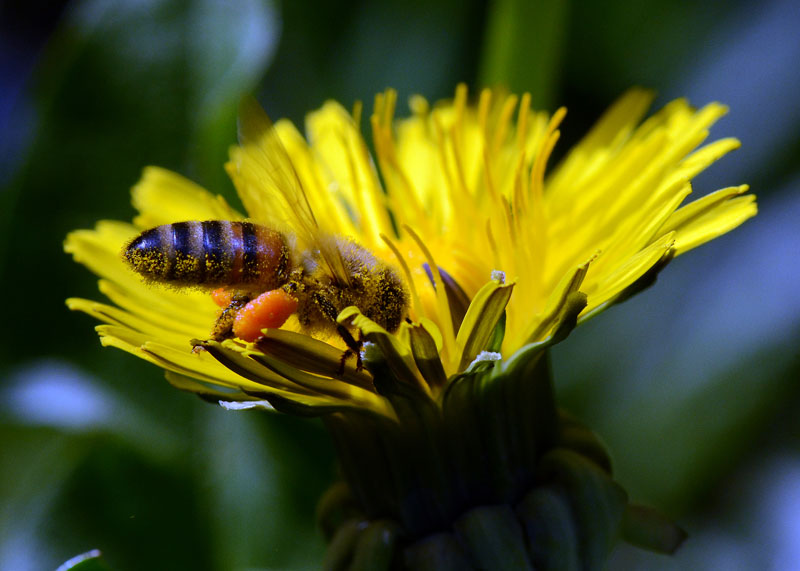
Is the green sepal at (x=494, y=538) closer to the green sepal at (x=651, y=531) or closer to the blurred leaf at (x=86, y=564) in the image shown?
the green sepal at (x=651, y=531)

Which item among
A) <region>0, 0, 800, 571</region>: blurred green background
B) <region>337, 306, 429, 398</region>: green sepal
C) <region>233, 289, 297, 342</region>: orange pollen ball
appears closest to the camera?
<region>337, 306, 429, 398</region>: green sepal

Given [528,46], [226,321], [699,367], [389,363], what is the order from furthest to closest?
1. [699,367]
2. [528,46]
3. [226,321]
4. [389,363]

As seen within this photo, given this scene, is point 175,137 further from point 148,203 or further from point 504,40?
point 504,40

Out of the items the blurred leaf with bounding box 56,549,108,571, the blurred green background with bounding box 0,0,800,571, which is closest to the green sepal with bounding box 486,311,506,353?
the blurred leaf with bounding box 56,549,108,571

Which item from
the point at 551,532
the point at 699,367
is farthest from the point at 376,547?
the point at 699,367

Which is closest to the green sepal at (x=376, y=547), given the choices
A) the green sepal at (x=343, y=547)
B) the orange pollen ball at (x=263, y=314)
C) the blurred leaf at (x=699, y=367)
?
the green sepal at (x=343, y=547)

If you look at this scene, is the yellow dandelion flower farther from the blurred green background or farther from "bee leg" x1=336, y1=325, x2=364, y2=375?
the blurred green background

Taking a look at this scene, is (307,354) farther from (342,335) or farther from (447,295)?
(447,295)
